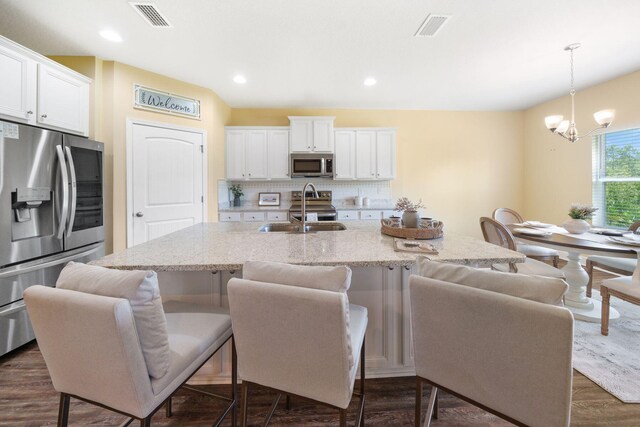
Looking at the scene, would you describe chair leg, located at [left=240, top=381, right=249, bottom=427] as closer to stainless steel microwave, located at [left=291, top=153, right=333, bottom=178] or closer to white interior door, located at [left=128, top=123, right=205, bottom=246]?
white interior door, located at [left=128, top=123, right=205, bottom=246]

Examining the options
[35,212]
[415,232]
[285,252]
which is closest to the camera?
[285,252]

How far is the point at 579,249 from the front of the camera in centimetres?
211

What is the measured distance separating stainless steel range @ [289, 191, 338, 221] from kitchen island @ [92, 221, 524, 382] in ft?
7.43

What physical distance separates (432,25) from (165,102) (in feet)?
10.3

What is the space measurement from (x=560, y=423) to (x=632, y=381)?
157cm

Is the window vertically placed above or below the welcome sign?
below

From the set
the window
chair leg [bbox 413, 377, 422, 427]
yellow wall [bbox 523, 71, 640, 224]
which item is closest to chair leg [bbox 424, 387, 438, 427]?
chair leg [bbox 413, 377, 422, 427]

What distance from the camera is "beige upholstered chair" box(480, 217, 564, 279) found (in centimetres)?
229

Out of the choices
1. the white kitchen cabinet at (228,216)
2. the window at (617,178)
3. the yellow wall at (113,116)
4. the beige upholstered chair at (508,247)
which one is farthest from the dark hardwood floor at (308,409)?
the window at (617,178)

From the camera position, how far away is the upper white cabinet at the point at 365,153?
181 inches

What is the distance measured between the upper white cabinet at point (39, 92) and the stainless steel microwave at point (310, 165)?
267 centimetres

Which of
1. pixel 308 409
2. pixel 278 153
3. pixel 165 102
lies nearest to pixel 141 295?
pixel 308 409

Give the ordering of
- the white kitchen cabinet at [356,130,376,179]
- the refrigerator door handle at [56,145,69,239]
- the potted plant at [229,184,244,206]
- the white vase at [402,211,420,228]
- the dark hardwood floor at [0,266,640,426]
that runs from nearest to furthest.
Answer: the dark hardwood floor at [0,266,640,426]
the white vase at [402,211,420,228]
the refrigerator door handle at [56,145,69,239]
the white kitchen cabinet at [356,130,376,179]
the potted plant at [229,184,244,206]

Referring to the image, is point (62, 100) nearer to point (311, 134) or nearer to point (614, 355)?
point (311, 134)
